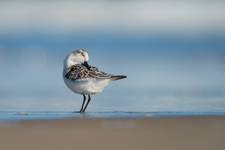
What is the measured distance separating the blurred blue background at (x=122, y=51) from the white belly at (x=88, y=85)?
202mm

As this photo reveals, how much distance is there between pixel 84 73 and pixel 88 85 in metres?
0.15

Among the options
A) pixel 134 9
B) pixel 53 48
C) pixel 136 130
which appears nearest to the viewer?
pixel 136 130

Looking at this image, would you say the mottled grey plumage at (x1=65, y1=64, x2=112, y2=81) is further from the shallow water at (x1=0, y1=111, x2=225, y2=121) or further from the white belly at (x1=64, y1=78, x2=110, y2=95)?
the shallow water at (x1=0, y1=111, x2=225, y2=121)

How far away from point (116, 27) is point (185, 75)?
6492 millimetres

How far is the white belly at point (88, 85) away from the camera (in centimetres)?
A: 1147

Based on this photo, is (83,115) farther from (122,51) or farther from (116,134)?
(122,51)

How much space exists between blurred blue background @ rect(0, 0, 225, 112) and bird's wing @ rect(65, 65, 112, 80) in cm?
35

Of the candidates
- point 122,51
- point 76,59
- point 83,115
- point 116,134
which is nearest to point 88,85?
point 76,59

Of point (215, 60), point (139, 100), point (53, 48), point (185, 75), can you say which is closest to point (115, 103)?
point (139, 100)

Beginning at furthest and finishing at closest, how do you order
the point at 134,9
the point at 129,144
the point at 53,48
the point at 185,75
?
the point at 134,9 → the point at 53,48 → the point at 185,75 → the point at 129,144

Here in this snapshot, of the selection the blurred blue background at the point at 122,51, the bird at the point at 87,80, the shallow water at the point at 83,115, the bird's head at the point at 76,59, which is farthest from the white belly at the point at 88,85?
the shallow water at the point at 83,115

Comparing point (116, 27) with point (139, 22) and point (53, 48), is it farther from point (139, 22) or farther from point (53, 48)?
point (53, 48)

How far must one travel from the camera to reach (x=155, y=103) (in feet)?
38.3

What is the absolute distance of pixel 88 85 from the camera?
1151 cm
